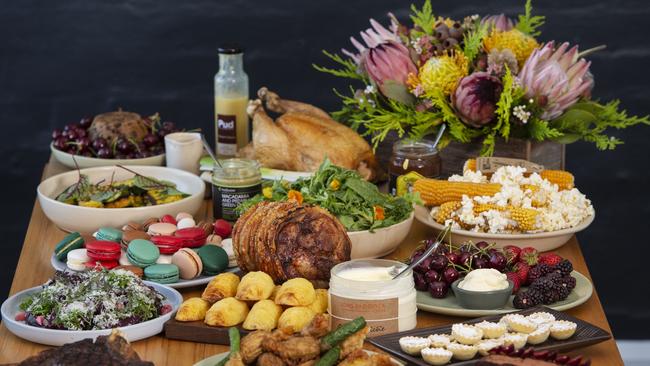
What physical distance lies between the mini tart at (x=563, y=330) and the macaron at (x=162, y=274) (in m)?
0.84

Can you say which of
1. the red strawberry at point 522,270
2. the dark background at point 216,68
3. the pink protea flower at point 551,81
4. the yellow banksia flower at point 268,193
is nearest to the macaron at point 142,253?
the yellow banksia flower at point 268,193

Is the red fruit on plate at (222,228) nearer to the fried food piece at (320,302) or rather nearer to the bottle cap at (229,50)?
the fried food piece at (320,302)

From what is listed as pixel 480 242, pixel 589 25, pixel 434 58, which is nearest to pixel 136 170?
pixel 434 58

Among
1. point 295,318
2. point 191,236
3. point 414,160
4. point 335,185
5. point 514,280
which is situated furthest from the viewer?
point 414,160

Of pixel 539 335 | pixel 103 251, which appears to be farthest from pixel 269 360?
pixel 103 251

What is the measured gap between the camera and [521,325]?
1.94 meters

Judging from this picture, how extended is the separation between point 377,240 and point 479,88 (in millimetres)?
707

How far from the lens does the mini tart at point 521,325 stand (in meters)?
1.93

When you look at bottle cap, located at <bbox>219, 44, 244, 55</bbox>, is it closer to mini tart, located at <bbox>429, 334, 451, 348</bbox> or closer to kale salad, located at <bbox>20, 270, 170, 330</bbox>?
kale salad, located at <bbox>20, 270, 170, 330</bbox>

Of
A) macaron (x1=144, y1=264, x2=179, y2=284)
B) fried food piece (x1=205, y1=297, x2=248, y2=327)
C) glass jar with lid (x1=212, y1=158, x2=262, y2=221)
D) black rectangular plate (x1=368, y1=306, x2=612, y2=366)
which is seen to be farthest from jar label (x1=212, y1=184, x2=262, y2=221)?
black rectangular plate (x1=368, y1=306, x2=612, y2=366)

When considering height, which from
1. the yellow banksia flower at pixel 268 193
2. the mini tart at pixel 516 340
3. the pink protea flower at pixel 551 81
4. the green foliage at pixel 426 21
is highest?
the green foliage at pixel 426 21

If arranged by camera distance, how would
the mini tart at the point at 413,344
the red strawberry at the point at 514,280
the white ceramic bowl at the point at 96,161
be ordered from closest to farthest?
the mini tart at the point at 413,344 → the red strawberry at the point at 514,280 → the white ceramic bowl at the point at 96,161

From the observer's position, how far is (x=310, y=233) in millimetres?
2260

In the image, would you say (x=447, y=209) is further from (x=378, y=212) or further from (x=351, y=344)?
(x=351, y=344)
